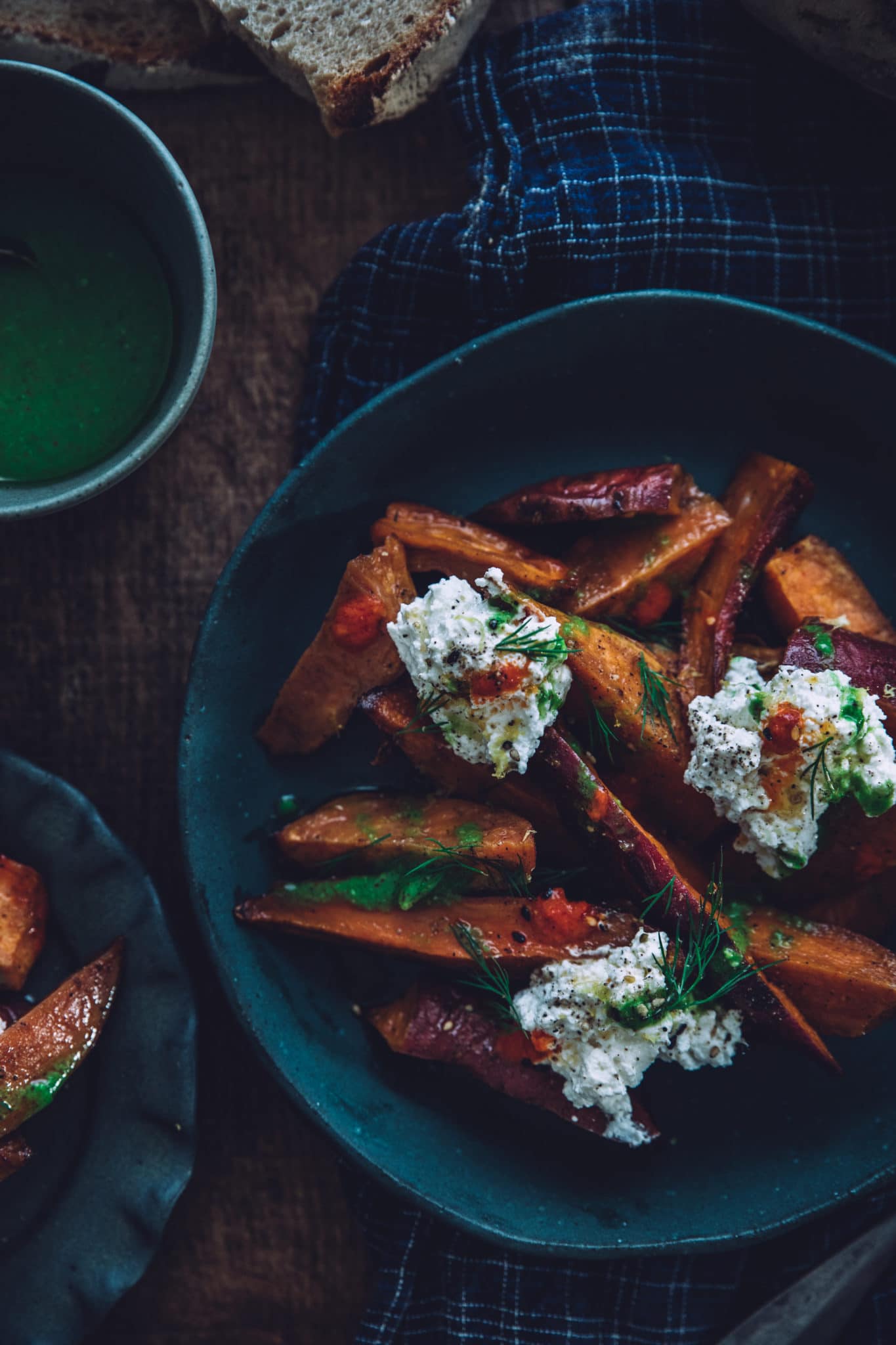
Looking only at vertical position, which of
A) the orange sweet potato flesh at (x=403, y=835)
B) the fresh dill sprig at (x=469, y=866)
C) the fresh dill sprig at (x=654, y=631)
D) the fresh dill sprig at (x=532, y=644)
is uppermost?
the fresh dill sprig at (x=532, y=644)

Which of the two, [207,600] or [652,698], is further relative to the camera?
[207,600]

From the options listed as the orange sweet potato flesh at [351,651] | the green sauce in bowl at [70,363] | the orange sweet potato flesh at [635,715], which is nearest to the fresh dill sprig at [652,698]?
the orange sweet potato flesh at [635,715]

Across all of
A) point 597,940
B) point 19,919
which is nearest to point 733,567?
point 597,940

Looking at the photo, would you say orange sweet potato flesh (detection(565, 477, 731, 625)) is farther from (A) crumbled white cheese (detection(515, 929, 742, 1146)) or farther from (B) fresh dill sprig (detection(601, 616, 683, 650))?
(A) crumbled white cheese (detection(515, 929, 742, 1146))

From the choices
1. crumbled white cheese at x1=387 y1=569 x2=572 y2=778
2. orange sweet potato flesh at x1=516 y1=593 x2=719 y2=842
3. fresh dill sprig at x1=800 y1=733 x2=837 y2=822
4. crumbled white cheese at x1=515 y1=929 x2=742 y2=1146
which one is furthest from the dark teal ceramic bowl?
fresh dill sprig at x1=800 y1=733 x2=837 y2=822

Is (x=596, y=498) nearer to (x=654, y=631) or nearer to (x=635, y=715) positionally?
(x=654, y=631)

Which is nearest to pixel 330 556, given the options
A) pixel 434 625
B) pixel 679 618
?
pixel 434 625

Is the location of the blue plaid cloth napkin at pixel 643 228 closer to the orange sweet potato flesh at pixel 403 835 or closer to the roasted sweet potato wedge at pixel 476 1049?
the roasted sweet potato wedge at pixel 476 1049

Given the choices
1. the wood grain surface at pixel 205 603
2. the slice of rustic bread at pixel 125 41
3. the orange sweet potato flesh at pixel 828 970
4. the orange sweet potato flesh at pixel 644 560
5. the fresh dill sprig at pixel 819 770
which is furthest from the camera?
the wood grain surface at pixel 205 603
